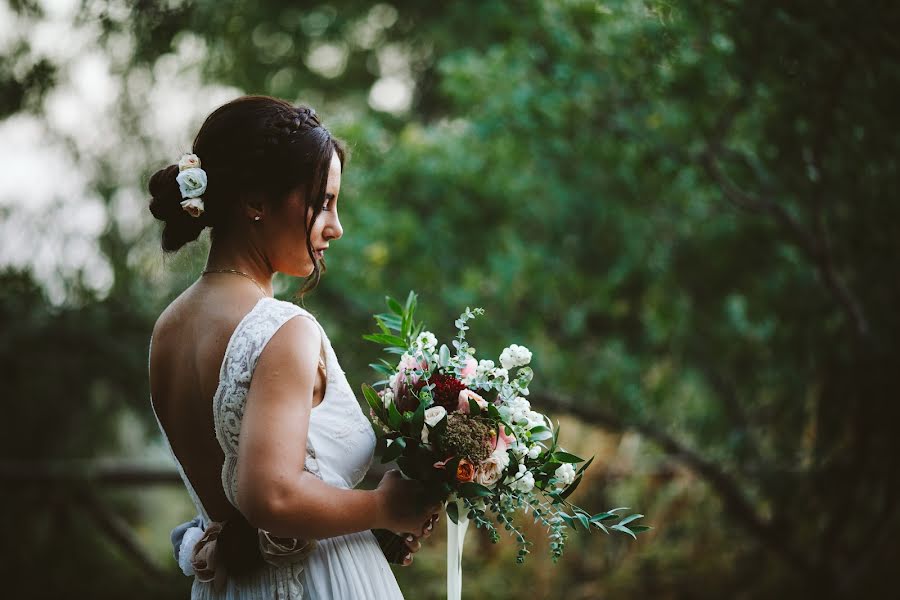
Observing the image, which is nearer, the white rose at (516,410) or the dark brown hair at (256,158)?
the dark brown hair at (256,158)

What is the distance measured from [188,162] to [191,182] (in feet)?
0.18

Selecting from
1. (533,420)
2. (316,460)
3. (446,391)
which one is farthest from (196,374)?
(533,420)

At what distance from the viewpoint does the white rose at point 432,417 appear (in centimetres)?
159

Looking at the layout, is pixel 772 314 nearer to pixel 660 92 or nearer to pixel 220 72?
pixel 660 92

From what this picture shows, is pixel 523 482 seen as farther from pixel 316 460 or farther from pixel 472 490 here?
pixel 316 460

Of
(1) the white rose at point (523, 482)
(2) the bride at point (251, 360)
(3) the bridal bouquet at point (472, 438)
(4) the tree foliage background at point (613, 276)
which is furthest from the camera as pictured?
(4) the tree foliage background at point (613, 276)

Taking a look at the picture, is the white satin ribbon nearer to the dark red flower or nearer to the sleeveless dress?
the sleeveless dress

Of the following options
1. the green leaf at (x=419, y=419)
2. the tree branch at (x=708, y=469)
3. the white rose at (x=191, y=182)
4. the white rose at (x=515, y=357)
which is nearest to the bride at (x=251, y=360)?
the white rose at (x=191, y=182)

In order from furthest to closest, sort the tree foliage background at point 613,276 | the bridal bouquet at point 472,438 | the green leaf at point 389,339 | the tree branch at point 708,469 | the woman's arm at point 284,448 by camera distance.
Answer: the tree branch at point 708,469
the tree foliage background at point 613,276
the green leaf at point 389,339
the bridal bouquet at point 472,438
the woman's arm at point 284,448

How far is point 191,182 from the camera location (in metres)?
1.62

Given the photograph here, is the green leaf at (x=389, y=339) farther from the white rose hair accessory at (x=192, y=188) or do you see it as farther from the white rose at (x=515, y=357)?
the white rose hair accessory at (x=192, y=188)

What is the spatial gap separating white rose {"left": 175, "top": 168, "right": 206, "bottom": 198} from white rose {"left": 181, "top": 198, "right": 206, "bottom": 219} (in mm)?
13

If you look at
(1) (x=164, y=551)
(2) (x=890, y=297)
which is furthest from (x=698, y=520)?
(1) (x=164, y=551)

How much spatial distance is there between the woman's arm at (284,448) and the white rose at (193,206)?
0.34 m
